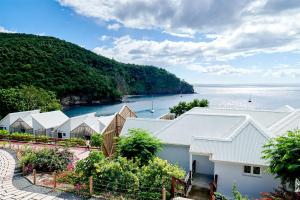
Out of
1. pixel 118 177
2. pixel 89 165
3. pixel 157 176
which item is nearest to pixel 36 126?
pixel 89 165

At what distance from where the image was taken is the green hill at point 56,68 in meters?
94.8

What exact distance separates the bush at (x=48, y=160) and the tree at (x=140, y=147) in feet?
13.7

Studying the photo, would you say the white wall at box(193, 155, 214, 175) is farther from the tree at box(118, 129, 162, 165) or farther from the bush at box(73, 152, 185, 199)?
the bush at box(73, 152, 185, 199)

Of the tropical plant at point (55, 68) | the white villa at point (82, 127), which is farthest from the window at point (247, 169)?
the tropical plant at point (55, 68)

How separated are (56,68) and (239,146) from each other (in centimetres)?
10959

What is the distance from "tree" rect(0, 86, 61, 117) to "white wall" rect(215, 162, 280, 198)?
190 ft

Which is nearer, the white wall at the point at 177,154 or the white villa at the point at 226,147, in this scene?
the white villa at the point at 226,147

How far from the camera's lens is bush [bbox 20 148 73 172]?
18.5 m

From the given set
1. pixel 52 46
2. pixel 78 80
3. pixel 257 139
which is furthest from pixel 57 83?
pixel 257 139

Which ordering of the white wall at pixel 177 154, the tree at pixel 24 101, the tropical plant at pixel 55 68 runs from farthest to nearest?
1. the tropical plant at pixel 55 68
2. the tree at pixel 24 101
3. the white wall at pixel 177 154

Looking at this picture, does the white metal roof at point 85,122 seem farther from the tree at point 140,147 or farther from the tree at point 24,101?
the tree at point 24,101

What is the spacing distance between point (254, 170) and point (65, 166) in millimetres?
12289

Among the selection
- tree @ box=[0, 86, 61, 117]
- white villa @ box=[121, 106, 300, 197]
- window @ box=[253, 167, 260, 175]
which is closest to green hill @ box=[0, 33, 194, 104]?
tree @ box=[0, 86, 61, 117]

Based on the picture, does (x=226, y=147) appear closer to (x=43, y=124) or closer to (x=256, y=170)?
(x=256, y=170)
